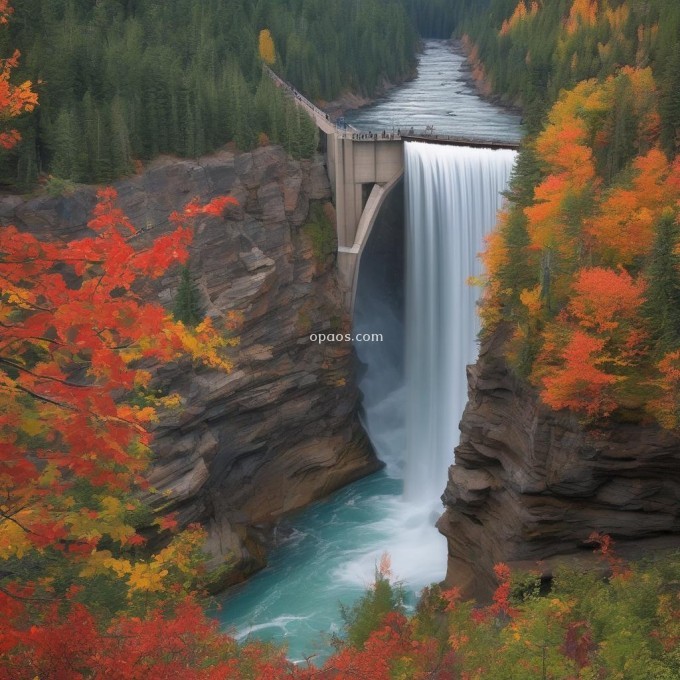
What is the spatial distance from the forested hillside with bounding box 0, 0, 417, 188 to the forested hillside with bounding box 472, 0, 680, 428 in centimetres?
1359

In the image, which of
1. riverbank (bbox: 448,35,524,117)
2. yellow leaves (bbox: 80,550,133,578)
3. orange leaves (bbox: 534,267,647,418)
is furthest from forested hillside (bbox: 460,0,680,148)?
yellow leaves (bbox: 80,550,133,578)

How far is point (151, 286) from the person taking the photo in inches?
1233

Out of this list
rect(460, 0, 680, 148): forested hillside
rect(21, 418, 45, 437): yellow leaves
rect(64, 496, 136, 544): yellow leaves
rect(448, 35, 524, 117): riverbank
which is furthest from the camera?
rect(448, 35, 524, 117): riverbank

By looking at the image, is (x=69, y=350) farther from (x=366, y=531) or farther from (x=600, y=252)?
(x=366, y=531)

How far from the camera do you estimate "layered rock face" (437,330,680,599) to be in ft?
67.8

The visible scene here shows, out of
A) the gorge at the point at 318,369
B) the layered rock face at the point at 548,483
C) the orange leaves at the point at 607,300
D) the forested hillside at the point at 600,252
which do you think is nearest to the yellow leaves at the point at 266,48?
the gorge at the point at 318,369

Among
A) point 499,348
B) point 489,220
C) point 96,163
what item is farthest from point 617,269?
point 96,163

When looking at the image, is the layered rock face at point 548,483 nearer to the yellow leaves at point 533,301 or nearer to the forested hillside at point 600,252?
the forested hillside at point 600,252

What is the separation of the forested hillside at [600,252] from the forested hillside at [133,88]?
13585 millimetres

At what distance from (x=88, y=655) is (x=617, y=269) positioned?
60.9ft

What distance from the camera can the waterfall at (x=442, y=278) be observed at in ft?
122

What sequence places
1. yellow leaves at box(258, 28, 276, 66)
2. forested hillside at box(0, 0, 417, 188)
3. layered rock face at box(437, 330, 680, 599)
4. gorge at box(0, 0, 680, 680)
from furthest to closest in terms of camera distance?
yellow leaves at box(258, 28, 276, 66) → forested hillside at box(0, 0, 417, 188) → layered rock face at box(437, 330, 680, 599) → gorge at box(0, 0, 680, 680)

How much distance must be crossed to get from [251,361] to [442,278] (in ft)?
34.9

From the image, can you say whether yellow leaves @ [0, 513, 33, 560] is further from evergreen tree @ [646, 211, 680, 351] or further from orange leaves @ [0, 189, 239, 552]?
evergreen tree @ [646, 211, 680, 351]
